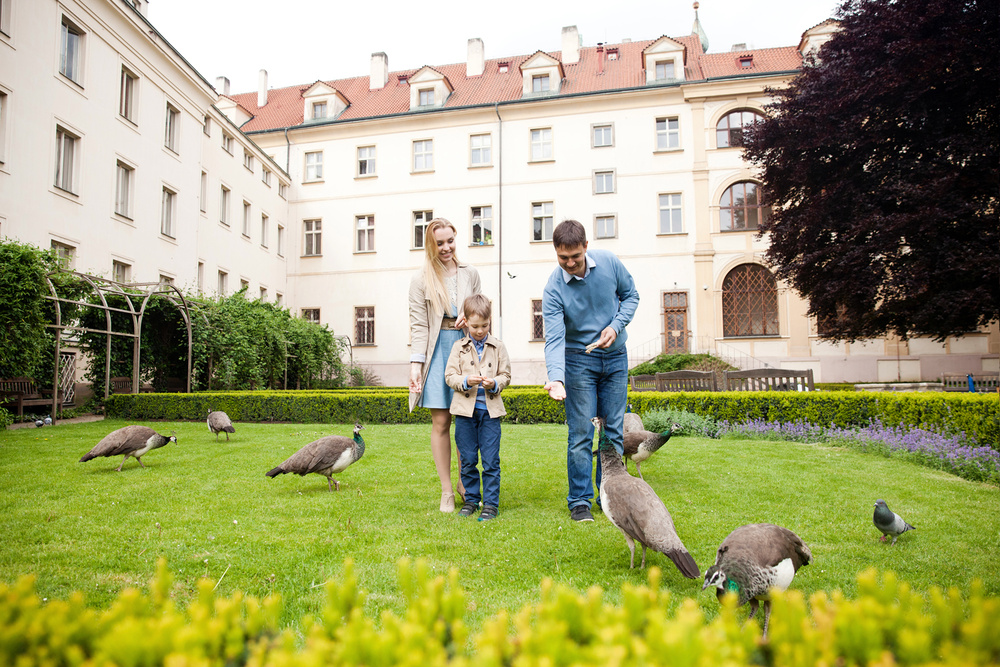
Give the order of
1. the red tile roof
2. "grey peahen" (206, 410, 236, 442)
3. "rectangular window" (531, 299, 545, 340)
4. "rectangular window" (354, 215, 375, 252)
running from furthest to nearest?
"rectangular window" (354, 215, 375, 252)
the red tile roof
"rectangular window" (531, 299, 545, 340)
"grey peahen" (206, 410, 236, 442)

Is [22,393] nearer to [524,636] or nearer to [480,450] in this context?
[480,450]

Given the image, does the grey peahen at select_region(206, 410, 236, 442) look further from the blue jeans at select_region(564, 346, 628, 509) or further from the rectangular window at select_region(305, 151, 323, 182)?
the rectangular window at select_region(305, 151, 323, 182)

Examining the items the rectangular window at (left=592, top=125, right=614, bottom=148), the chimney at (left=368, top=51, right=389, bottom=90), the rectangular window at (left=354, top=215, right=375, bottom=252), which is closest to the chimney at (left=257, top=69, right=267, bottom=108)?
the chimney at (left=368, top=51, right=389, bottom=90)

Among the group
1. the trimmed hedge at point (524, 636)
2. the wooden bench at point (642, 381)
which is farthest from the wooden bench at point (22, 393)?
the wooden bench at point (642, 381)

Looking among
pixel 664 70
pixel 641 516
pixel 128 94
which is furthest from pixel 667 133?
pixel 641 516

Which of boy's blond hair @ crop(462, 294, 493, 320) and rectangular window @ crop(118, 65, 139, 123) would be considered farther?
rectangular window @ crop(118, 65, 139, 123)

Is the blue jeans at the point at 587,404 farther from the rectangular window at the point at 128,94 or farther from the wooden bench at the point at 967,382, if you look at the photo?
the rectangular window at the point at 128,94

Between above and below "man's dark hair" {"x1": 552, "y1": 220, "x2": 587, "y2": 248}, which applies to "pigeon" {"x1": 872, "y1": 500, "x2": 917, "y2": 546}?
below

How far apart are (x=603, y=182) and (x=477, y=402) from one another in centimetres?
2383

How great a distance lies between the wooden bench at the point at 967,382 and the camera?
58.5ft

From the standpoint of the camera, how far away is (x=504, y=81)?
30.1 m

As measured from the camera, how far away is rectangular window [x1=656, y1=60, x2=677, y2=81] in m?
26.9

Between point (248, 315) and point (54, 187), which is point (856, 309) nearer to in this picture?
point (248, 315)

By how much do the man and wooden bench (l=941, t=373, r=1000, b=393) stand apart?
1798cm
